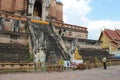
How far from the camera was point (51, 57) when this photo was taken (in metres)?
22.2

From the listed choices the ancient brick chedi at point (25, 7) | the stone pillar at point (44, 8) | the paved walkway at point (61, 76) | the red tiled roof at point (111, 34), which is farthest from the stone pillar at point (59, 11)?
the paved walkway at point (61, 76)

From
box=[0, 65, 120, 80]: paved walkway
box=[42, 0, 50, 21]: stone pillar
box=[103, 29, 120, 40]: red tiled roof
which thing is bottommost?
box=[0, 65, 120, 80]: paved walkway

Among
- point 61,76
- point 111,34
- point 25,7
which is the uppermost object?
point 25,7

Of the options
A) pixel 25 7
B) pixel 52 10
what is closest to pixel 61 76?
pixel 25 7

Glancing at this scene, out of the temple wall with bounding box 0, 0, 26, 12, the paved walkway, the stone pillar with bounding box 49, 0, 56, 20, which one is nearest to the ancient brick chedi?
the temple wall with bounding box 0, 0, 26, 12

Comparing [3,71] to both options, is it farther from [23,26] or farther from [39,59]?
[23,26]

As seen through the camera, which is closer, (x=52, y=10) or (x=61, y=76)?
(x=61, y=76)

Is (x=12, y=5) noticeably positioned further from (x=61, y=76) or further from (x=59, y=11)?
(x=61, y=76)

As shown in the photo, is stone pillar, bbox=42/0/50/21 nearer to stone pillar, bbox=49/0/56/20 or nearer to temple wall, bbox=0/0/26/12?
stone pillar, bbox=49/0/56/20

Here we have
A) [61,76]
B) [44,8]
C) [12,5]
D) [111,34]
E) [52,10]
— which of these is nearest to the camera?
[61,76]

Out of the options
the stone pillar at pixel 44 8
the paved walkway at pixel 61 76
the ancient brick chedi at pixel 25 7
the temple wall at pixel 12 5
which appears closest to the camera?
the paved walkway at pixel 61 76

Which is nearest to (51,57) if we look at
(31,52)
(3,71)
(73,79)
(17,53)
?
(31,52)

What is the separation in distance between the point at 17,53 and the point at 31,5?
41.2 feet

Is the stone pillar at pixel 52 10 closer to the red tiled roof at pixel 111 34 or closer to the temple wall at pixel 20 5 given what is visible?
the temple wall at pixel 20 5
